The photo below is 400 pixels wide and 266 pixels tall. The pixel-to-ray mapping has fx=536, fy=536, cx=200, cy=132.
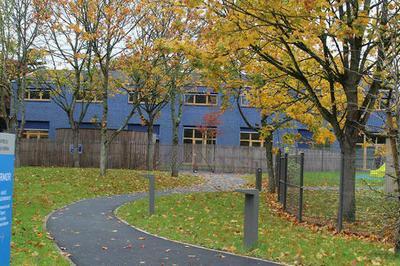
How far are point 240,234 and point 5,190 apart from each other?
734 cm

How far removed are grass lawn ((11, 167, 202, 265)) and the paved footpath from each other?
1.35 feet

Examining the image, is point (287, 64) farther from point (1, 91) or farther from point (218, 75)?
point (1, 91)

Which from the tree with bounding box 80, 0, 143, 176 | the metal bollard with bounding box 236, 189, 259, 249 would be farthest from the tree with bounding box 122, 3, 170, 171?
the metal bollard with bounding box 236, 189, 259, 249

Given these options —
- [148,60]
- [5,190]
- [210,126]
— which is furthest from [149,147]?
[5,190]

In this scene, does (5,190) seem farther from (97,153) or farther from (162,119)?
(162,119)

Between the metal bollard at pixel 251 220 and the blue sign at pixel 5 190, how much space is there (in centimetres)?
547

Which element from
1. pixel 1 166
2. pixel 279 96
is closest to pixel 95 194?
pixel 279 96

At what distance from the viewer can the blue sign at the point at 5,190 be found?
4566mm

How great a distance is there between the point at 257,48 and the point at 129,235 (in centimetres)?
565

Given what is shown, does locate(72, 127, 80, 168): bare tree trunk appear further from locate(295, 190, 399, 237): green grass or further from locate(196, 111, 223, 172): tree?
locate(295, 190, 399, 237): green grass

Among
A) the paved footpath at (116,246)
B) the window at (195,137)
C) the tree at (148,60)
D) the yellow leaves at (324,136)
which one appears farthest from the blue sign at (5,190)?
the window at (195,137)

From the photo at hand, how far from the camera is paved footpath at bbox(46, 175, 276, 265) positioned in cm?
865

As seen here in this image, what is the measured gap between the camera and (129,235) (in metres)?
11.4

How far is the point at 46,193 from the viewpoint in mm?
18844
